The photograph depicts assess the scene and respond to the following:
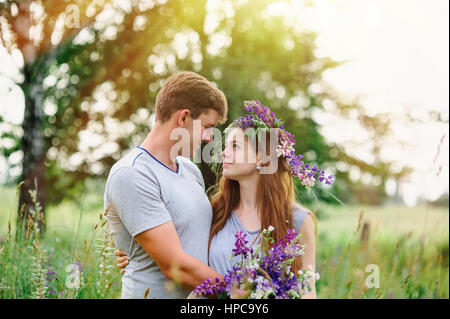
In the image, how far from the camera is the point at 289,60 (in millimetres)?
7500

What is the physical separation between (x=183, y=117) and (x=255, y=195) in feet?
2.47

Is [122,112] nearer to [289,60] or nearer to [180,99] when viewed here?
[289,60]

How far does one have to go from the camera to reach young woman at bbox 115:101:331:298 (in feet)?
9.07

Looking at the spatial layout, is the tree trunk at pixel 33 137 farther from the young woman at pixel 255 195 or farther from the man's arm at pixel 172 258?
the man's arm at pixel 172 258

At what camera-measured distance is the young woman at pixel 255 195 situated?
2764 mm

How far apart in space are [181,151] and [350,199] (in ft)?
21.8

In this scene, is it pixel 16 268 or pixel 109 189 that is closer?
pixel 109 189

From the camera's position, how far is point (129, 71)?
7371 mm

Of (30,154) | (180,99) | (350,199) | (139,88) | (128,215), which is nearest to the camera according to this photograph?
(128,215)

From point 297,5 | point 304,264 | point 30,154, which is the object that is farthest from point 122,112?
point 304,264

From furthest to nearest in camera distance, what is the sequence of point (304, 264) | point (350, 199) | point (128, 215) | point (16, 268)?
point (350, 199) < point (16, 268) < point (304, 264) < point (128, 215)

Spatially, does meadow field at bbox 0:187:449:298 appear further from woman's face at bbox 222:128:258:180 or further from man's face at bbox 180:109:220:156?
woman's face at bbox 222:128:258:180

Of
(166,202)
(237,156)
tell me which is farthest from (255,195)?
(166,202)
